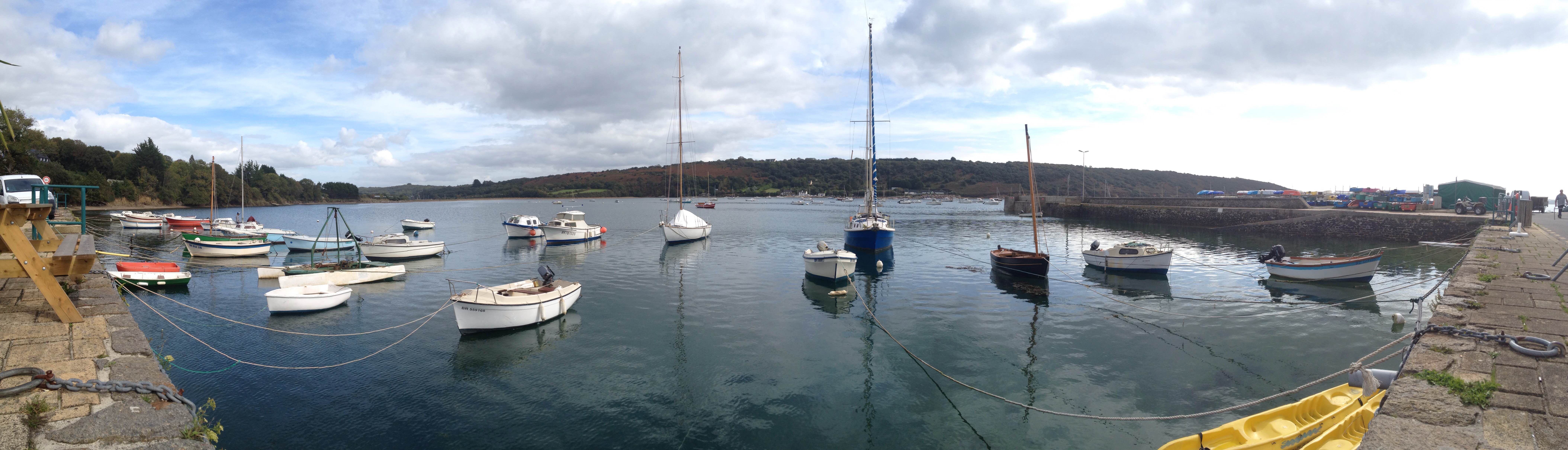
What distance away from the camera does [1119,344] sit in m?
14.0

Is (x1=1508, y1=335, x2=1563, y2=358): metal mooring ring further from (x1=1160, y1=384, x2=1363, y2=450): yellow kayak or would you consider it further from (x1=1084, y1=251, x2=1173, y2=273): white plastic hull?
(x1=1084, y1=251, x2=1173, y2=273): white plastic hull

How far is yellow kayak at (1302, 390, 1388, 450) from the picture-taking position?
578 centimetres

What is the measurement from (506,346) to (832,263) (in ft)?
39.8

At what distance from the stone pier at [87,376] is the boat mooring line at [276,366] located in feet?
13.1

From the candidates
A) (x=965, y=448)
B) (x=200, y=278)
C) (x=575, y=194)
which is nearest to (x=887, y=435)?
(x=965, y=448)

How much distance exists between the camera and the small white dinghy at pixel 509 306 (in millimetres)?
14266

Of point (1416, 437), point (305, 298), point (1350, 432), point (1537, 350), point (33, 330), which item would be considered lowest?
point (305, 298)

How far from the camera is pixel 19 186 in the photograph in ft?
81.7

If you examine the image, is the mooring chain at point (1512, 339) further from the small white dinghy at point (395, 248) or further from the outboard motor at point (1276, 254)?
the small white dinghy at point (395, 248)

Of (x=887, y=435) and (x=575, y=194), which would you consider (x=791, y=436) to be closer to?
(x=887, y=435)

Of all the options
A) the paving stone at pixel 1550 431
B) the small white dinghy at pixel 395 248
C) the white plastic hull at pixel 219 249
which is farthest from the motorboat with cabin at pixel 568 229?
the paving stone at pixel 1550 431

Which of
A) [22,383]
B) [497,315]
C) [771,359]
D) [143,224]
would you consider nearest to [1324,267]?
[771,359]

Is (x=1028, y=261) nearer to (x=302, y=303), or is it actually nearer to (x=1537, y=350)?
(x=1537, y=350)

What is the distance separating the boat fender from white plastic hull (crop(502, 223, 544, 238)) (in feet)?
139
